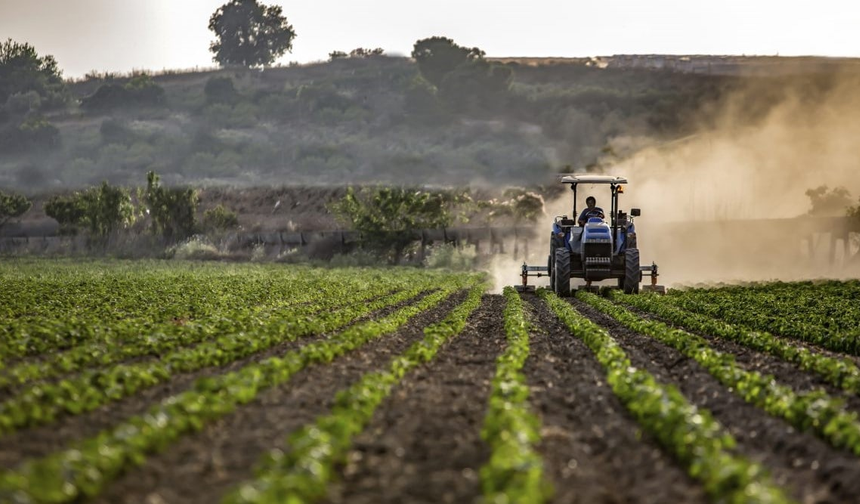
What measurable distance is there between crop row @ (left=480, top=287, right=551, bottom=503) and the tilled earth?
10.0 inches

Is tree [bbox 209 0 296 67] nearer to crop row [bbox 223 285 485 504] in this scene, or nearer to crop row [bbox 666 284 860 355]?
crop row [bbox 666 284 860 355]

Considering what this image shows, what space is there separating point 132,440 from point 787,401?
8.32m

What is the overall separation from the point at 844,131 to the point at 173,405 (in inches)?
3105

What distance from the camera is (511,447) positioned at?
34.2 ft

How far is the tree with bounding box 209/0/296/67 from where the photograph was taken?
552 ft

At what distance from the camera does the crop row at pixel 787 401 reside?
490 inches

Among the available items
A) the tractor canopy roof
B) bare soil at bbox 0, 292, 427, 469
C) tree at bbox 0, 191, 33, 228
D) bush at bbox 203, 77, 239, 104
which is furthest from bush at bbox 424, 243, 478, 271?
bush at bbox 203, 77, 239, 104

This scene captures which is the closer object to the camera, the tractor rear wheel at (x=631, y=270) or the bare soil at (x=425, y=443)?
the bare soil at (x=425, y=443)

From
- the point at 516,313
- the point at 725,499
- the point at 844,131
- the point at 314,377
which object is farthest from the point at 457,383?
the point at 844,131

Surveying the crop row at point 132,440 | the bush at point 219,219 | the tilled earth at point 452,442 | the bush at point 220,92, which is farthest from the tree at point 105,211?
the crop row at point 132,440

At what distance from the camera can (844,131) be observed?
82500mm

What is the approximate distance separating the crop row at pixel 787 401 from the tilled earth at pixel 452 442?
0.48 ft

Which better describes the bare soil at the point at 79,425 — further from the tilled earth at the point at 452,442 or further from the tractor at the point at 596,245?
the tractor at the point at 596,245

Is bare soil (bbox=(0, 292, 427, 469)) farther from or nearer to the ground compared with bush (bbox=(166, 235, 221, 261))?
farther from the ground
